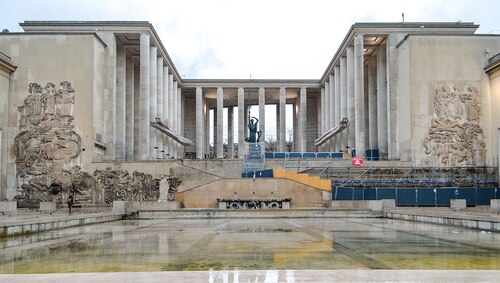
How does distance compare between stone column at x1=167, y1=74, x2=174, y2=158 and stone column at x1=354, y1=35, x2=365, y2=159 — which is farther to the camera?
stone column at x1=167, y1=74, x2=174, y2=158

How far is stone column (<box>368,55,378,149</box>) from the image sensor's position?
5420 cm

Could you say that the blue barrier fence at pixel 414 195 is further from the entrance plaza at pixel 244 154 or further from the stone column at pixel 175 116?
the stone column at pixel 175 116

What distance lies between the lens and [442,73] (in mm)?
42125

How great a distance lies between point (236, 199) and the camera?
32250mm

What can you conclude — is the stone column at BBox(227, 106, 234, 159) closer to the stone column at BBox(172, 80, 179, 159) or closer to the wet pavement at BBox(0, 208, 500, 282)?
the stone column at BBox(172, 80, 179, 159)

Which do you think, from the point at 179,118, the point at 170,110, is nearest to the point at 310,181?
the point at 170,110

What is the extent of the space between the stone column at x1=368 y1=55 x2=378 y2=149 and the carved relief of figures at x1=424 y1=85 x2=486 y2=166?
12425 mm

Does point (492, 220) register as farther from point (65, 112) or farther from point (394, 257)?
point (65, 112)

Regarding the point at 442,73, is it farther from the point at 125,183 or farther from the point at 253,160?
the point at 125,183

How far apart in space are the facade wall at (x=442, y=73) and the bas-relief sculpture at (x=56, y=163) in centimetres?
1992

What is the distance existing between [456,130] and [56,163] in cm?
2941

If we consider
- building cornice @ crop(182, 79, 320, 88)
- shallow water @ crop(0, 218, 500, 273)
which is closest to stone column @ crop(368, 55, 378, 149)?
building cornice @ crop(182, 79, 320, 88)

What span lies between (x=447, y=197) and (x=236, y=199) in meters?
13.9

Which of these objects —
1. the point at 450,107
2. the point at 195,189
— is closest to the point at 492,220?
the point at 195,189
